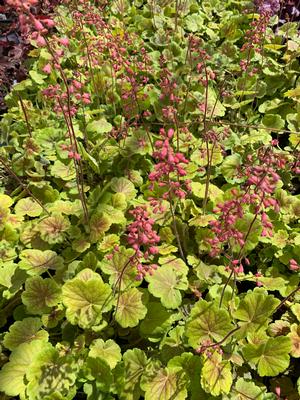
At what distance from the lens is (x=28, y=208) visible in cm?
244

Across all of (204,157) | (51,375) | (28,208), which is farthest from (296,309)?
(28,208)

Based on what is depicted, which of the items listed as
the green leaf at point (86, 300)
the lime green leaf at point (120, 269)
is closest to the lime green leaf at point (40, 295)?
the green leaf at point (86, 300)

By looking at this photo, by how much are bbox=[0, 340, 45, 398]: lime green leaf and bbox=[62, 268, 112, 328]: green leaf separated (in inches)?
8.3

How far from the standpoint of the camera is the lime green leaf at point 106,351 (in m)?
1.80

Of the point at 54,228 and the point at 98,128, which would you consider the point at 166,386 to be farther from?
the point at 98,128

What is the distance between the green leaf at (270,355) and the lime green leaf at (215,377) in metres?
0.13

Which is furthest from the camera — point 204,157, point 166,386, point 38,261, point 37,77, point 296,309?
point 37,77

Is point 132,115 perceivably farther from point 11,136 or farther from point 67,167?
point 11,136

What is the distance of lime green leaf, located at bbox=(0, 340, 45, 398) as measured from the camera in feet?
5.82

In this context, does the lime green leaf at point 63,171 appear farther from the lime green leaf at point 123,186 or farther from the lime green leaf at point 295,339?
the lime green leaf at point 295,339

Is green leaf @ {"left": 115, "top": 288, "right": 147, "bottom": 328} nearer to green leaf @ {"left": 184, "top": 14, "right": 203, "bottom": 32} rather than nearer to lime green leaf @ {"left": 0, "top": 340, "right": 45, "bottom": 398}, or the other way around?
lime green leaf @ {"left": 0, "top": 340, "right": 45, "bottom": 398}

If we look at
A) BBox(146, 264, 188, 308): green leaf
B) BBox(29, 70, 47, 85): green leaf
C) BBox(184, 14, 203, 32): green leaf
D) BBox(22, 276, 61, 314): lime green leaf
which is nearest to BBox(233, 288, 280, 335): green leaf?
BBox(146, 264, 188, 308): green leaf

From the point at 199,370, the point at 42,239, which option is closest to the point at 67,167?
the point at 42,239

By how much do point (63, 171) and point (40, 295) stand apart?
0.86m
